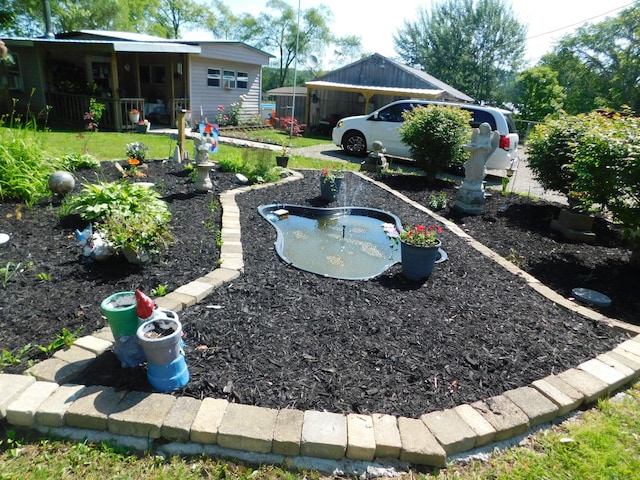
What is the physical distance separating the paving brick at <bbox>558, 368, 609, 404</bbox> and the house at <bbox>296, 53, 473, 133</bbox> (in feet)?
54.1

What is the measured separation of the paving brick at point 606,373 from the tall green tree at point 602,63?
1392 inches

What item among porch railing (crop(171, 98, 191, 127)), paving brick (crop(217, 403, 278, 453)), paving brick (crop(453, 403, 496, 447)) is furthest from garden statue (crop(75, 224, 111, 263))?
porch railing (crop(171, 98, 191, 127))

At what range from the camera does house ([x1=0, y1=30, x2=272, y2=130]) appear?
12836 mm

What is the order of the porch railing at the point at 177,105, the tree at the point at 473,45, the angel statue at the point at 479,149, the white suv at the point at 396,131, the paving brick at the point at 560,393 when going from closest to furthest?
the paving brick at the point at 560,393
the angel statue at the point at 479,149
the white suv at the point at 396,131
the porch railing at the point at 177,105
the tree at the point at 473,45

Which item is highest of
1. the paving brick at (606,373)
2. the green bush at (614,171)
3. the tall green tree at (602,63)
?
the tall green tree at (602,63)

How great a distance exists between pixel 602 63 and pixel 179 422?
139 feet

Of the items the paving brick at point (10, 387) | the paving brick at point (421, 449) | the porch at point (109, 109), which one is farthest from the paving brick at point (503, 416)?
the porch at point (109, 109)

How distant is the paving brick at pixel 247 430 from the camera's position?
202cm

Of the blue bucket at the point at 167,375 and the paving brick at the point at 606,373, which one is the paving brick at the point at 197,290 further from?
the paving brick at the point at 606,373

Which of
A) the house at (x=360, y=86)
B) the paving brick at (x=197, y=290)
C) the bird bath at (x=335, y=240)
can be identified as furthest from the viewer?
the house at (x=360, y=86)

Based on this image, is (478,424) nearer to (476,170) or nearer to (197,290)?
(197,290)

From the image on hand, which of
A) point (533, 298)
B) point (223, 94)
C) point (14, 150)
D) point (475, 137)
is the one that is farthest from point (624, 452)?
point (223, 94)

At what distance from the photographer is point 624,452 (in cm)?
215

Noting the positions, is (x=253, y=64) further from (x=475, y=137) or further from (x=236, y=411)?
(x=236, y=411)
